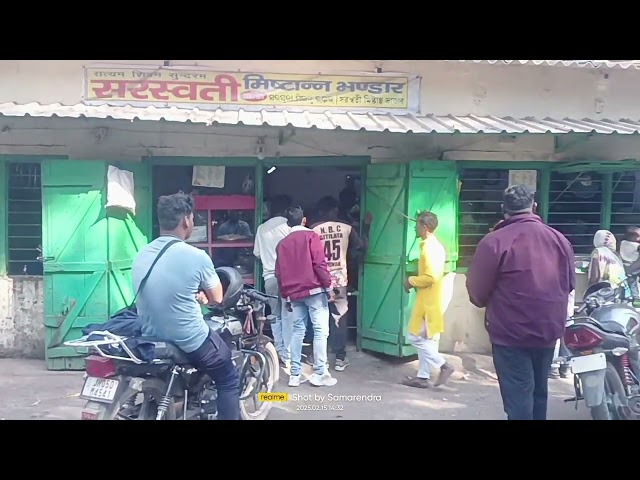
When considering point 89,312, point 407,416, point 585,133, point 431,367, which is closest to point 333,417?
point 407,416

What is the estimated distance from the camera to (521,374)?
3.79m

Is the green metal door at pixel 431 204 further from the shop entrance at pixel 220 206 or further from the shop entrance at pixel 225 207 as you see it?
the shop entrance at pixel 220 206

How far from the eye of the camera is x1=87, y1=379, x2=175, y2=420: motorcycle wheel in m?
3.51

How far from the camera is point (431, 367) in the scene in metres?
5.96

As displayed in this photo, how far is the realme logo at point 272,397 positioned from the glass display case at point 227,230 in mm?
1604

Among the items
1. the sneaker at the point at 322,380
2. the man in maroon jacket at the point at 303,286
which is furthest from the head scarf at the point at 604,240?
the sneaker at the point at 322,380

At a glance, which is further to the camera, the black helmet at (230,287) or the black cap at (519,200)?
the black helmet at (230,287)

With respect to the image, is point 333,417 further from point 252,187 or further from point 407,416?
point 252,187

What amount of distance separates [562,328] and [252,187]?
3.69 metres

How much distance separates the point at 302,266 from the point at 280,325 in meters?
0.91

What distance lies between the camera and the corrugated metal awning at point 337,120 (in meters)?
5.22

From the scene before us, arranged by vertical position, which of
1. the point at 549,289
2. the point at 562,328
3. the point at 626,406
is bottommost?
the point at 626,406

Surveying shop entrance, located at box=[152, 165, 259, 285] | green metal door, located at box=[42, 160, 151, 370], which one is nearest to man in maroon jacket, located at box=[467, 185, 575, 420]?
shop entrance, located at box=[152, 165, 259, 285]

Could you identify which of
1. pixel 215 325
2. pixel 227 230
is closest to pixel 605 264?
pixel 215 325
